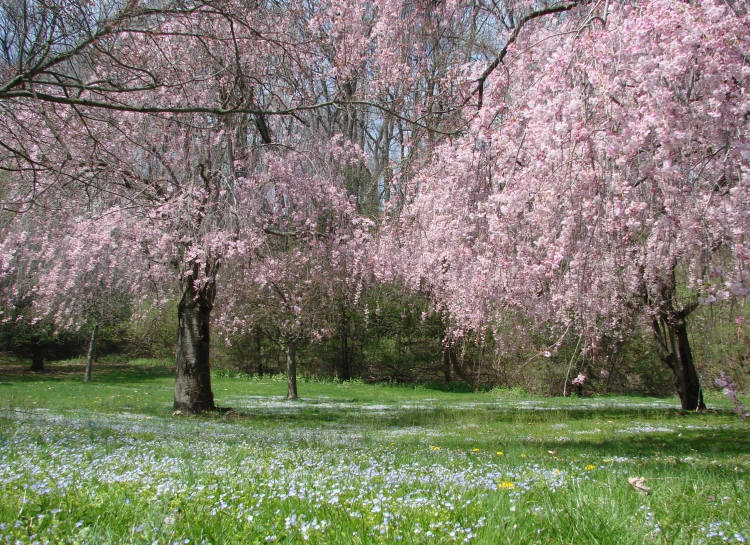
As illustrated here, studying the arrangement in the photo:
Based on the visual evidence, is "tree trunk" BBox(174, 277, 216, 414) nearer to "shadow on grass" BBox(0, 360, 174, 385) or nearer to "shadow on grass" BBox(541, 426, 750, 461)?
"shadow on grass" BBox(541, 426, 750, 461)

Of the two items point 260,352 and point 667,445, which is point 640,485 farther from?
point 260,352

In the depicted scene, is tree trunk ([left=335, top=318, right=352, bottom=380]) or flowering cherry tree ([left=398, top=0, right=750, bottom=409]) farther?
tree trunk ([left=335, top=318, right=352, bottom=380])

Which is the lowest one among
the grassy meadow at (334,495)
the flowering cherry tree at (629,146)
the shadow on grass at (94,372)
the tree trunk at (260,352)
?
the shadow on grass at (94,372)

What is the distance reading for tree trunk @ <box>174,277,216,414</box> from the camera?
1009 cm

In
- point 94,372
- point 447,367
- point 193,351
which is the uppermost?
point 193,351

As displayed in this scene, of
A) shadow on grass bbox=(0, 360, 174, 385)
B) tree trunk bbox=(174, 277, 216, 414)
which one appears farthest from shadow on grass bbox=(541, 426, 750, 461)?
shadow on grass bbox=(0, 360, 174, 385)

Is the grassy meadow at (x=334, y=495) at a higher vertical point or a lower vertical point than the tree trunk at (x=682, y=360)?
lower

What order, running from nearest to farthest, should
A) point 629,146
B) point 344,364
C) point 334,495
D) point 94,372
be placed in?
point 334,495 → point 629,146 → point 344,364 → point 94,372

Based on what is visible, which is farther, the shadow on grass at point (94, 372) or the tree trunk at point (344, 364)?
the tree trunk at point (344, 364)

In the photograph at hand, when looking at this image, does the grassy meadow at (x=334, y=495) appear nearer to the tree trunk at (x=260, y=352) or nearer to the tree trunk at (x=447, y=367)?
the tree trunk at (x=447, y=367)

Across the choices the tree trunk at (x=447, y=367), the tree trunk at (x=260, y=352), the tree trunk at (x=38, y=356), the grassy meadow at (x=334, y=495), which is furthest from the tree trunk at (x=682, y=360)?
the tree trunk at (x=38, y=356)

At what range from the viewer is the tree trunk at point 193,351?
10.1m

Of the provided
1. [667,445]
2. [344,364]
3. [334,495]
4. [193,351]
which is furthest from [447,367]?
[334,495]

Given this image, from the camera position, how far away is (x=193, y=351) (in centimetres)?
1023
